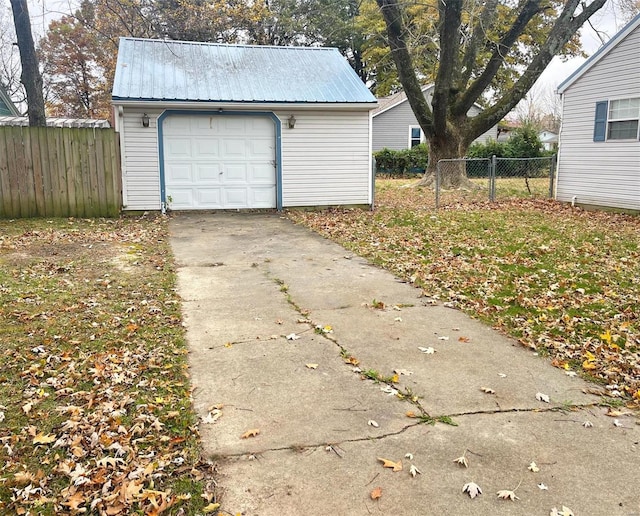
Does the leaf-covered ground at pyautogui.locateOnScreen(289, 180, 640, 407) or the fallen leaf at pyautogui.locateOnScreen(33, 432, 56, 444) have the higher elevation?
the leaf-covered ground at pyautogui.locateOnScreen(289, 180, 640, 407)

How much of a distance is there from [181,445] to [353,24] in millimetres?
33631

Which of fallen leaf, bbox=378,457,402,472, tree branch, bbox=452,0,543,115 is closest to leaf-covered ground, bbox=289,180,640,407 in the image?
fallen leaf, bbox=378,457,402,472

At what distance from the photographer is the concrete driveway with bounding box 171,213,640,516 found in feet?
8.42

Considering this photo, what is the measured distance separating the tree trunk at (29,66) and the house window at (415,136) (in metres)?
20.5

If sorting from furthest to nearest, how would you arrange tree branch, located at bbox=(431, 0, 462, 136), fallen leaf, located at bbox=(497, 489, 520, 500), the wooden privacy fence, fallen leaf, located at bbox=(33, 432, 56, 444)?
tree branch, located at bbox=(431, 0, 462, 136) → the wooden privacy fence → fallen leaf, located at bbox=(33, 432, 56, 444) → fallen leaf, located at bbox=(497, 489, 520, 500)

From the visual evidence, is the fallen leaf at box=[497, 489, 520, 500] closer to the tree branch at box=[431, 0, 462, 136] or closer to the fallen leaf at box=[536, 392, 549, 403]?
the fallen leaf at box=[536, 392, 549, 403]

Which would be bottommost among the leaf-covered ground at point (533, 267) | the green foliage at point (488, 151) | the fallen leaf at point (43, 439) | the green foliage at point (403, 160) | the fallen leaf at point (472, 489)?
the fallen leaf at point (472, 489)

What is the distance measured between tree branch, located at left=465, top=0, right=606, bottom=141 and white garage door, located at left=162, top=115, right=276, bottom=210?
7898 millimetres

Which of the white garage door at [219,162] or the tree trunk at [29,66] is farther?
the white garage door at [219,162]

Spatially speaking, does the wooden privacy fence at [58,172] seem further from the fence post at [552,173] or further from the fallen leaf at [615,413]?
the fence post at [552,173]

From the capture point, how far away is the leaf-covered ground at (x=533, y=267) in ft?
14.9

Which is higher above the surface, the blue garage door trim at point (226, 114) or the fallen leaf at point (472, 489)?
the blue garage door trim at point (226, 114)

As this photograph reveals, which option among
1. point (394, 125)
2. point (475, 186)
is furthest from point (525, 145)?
point (475, 186)

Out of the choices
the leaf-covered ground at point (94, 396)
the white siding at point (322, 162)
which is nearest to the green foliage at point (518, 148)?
the white siding at point (322, 162)
